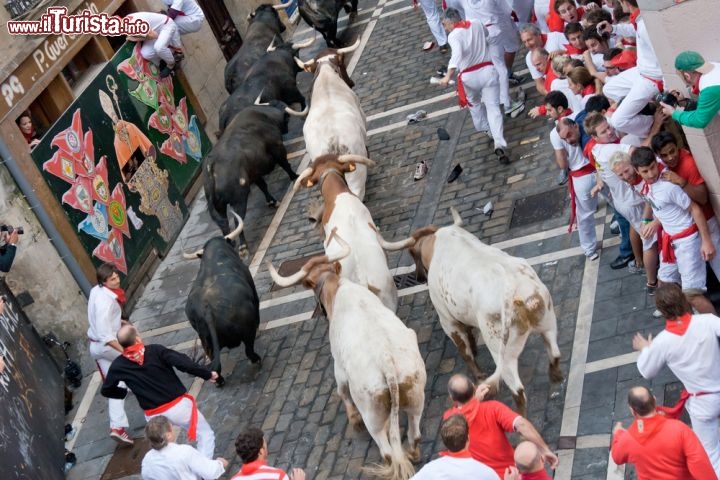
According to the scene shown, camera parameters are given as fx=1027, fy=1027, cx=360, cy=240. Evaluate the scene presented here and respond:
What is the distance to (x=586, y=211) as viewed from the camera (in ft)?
37.5

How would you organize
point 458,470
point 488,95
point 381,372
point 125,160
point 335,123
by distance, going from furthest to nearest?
point 125,160
point 335,123
point 488,95
point 381,372
point 458,470

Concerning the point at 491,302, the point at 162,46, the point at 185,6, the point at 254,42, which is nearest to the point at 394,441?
the point at 491,302

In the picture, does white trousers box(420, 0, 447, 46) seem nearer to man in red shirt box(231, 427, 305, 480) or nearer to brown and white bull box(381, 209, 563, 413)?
brown and white bull box(381, 209, 563, 413)

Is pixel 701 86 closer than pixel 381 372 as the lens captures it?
Yes

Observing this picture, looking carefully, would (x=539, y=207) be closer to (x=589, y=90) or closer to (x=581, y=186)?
(x=581, y=186)

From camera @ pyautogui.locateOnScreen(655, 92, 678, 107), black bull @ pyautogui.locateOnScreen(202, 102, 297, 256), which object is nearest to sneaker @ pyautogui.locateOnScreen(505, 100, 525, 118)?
black bull @ pyautogui.locateOnScreen(202, 102, 297, 256)

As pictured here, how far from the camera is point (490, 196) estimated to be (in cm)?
1412

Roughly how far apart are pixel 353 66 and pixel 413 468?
12503 millimetres

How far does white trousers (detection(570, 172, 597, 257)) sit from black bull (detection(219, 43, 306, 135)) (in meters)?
8.10

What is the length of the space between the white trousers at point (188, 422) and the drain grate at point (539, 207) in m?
4.83

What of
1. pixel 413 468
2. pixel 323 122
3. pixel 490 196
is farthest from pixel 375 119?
pixel 413 468

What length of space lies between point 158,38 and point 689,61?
11076mm

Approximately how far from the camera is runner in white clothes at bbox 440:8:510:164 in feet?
46.3

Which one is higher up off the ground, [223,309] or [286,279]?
[286,279]
